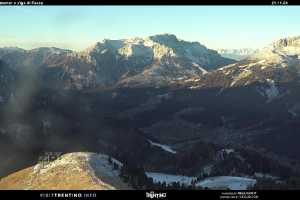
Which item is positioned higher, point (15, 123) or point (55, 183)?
point (55, 183)
